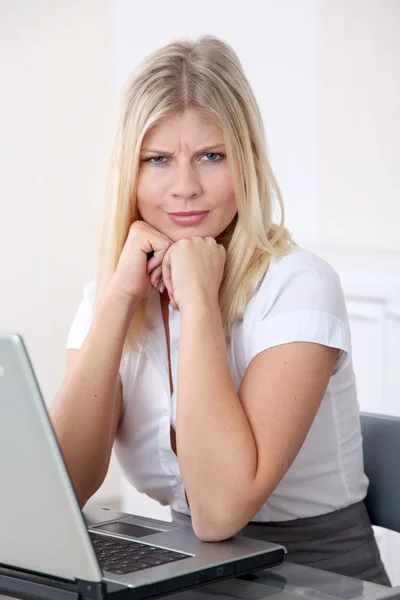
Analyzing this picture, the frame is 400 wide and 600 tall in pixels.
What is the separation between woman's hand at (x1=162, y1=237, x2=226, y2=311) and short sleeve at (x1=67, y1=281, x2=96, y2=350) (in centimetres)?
25

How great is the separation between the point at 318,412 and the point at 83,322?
495mm

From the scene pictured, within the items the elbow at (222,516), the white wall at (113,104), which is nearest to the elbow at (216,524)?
the elbow at (222,516)

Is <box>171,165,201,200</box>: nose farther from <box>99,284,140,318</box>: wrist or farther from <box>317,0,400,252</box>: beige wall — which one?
<box>317,0,400,252</box>: beige wall

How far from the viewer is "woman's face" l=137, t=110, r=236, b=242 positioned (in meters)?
1.58

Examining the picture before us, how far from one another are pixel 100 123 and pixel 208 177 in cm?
256

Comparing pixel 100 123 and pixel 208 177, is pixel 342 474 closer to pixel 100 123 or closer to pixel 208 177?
pixel 208 177

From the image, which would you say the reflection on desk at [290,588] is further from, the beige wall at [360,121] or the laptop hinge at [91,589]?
the beige wall at [360,121]

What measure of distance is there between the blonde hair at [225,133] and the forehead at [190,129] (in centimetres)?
1

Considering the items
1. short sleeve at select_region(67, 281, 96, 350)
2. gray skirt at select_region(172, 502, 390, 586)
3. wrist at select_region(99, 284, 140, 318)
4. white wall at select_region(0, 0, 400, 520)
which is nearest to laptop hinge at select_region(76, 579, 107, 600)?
gray skirt at select_region(172, 502, 390, 586)

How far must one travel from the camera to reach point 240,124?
1.59 m

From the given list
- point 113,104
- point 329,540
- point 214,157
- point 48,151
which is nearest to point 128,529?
point 329,540

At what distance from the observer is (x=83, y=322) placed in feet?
5.84

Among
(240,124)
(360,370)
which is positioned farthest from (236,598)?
(360,370)

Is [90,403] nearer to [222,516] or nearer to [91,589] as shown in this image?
[222,516]
